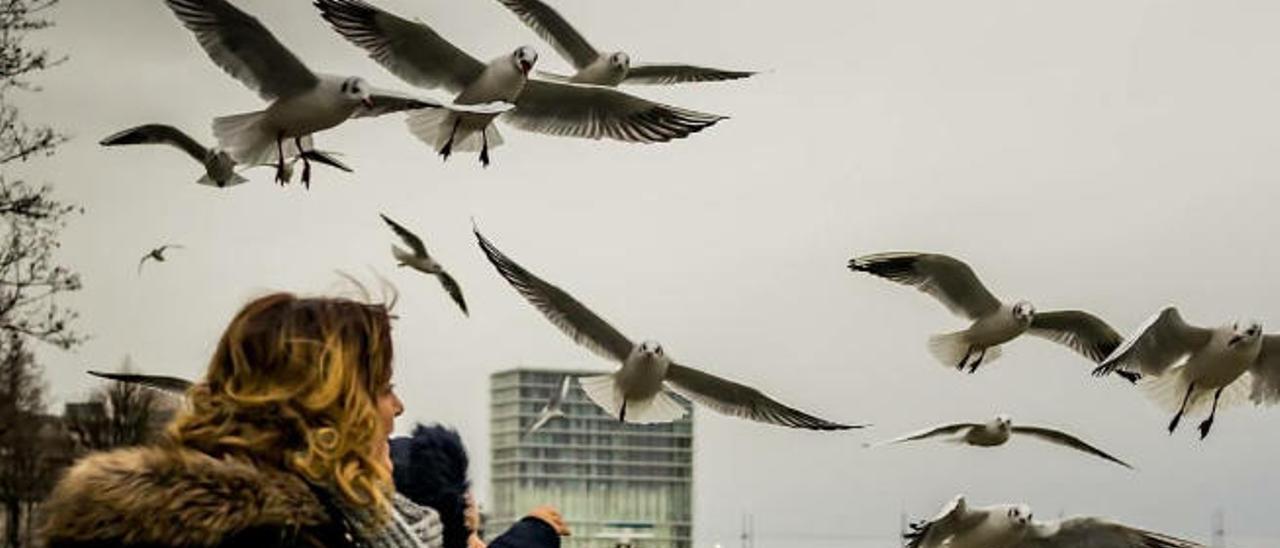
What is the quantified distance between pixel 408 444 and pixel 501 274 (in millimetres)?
7090

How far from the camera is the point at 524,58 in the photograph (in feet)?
36.7

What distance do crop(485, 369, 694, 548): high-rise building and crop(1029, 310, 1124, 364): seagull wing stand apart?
51.9 meters

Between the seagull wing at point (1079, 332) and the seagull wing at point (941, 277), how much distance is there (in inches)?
12.9

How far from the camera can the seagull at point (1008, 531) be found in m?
12.7

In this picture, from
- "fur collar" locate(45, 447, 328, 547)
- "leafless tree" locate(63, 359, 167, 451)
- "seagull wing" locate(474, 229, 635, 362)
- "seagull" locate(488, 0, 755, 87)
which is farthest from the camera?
"leafless tree" locate(63, 359, 167, 451)

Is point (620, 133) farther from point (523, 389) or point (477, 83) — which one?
point (523, 389)

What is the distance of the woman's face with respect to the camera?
3527mm

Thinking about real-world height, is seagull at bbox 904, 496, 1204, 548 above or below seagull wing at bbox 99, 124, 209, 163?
below

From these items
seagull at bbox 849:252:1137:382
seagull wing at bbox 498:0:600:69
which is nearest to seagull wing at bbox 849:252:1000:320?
seagull at bbox 849:252:1137:382

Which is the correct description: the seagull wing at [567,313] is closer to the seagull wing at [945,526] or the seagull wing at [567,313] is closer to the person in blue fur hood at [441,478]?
the seagull wing at [945,526]

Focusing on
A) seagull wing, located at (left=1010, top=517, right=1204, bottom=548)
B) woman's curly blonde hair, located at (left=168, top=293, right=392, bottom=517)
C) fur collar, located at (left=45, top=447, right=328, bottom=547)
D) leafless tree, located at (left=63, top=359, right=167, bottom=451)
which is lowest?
fur collar, located at (left=45, top=447, right=328, bottom=547)

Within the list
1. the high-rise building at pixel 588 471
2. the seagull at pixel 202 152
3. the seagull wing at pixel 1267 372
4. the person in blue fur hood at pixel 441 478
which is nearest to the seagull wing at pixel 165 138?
the seagull at pixel 202 152

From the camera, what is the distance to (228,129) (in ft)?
34.7

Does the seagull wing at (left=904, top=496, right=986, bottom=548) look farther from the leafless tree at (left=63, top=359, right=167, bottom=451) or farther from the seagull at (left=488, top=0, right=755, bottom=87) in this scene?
the leafless tree at (left=63, top=359, right=167, bottom=451)
